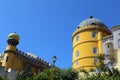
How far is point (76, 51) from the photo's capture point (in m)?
60.4

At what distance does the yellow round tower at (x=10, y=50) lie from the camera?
2437 inches

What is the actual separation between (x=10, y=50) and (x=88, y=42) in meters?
17.1

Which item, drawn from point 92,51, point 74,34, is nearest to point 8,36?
point 74,34

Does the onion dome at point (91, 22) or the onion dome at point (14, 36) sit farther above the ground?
the onion dome at point (91, 22)

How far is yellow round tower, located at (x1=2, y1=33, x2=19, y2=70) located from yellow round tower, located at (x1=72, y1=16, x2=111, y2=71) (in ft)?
42.7

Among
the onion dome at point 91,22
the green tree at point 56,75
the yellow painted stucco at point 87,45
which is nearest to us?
the green tree at point 56,75

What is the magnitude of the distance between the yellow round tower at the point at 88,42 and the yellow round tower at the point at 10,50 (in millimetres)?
13013

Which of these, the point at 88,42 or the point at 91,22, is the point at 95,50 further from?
the point at 91,22

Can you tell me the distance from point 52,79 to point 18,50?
25.6 m

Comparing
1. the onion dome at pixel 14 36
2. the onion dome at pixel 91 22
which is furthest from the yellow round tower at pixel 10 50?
the onion dome at pixel 91 22

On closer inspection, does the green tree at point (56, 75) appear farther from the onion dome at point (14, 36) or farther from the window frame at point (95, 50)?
the onion dome at point (14, 36)

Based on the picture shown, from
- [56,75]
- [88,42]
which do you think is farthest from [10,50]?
[56,75]

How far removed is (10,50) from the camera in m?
63.2

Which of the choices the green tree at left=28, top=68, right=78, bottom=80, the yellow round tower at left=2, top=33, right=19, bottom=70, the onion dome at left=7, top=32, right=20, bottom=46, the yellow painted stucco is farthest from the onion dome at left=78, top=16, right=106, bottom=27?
the green tree at left=28, top=68, right=78, bottom=80
